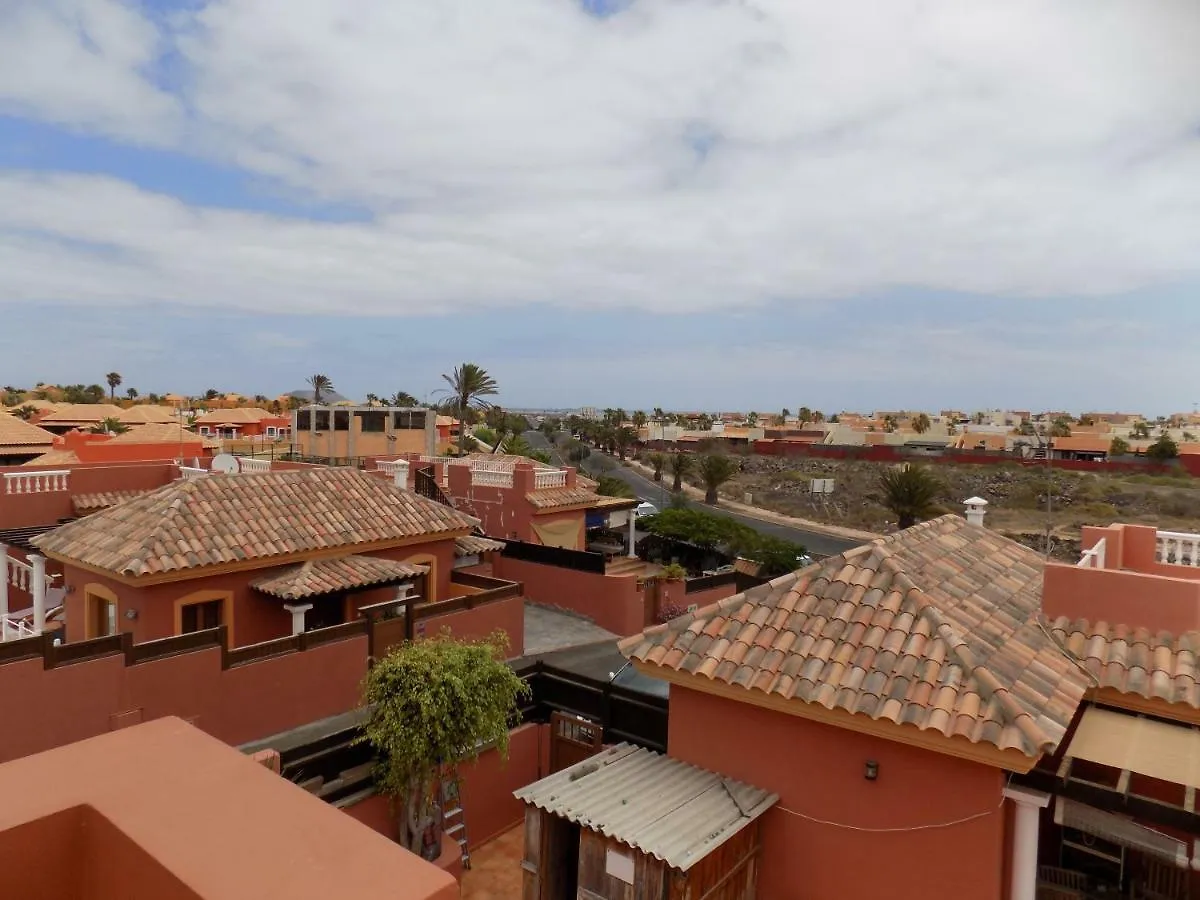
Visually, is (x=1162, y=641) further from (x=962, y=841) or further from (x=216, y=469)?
(x=216, y=469)

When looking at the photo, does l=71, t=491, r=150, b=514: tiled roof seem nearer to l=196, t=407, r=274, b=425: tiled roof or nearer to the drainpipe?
the drainpipe

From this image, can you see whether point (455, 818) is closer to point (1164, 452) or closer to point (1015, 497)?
point (1015, 497)

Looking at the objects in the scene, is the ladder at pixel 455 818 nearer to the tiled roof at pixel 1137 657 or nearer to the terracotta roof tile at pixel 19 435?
the tiled roof at pixel 1137 657

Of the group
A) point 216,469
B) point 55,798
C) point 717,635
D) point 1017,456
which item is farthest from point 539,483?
point 1017,456

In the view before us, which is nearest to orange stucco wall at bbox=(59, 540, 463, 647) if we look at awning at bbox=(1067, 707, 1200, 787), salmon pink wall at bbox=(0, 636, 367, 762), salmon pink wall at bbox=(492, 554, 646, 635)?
salmon pink wall at bbox=(0, 636, 367, 762)

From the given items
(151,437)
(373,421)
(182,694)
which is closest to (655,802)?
(182,694)

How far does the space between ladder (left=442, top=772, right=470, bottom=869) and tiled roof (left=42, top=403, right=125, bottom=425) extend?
5641 cm

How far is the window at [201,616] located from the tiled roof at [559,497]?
1071 cm

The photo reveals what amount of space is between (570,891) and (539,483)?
1607 centimetres

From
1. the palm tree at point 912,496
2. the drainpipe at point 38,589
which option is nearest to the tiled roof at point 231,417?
the drainpipe at point 38,589

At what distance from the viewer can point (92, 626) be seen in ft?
40.2

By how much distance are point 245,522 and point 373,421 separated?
22.8 metres

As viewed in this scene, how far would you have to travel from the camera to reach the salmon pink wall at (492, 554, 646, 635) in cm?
1888

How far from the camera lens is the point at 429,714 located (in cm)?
857
